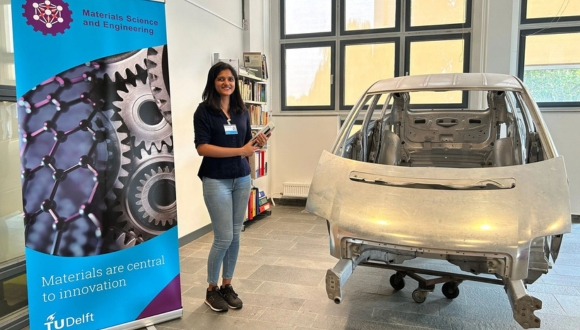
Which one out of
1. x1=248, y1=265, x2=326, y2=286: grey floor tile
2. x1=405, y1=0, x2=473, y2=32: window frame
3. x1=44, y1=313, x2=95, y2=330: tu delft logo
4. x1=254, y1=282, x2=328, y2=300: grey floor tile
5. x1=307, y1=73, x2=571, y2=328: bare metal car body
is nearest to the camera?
x1=307, y1=73, x2=571, y2=328: bare metal car body

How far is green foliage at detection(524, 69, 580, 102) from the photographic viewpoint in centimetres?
561

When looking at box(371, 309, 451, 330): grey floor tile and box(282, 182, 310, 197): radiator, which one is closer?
box(371, 309, 451, 330): grey floor tile

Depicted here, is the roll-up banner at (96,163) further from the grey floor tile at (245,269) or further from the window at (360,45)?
the window at (360,45)

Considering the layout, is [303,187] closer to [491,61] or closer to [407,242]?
[491,61]

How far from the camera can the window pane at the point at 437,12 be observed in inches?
235

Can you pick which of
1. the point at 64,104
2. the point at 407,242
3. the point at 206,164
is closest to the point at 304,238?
the point at 206,164

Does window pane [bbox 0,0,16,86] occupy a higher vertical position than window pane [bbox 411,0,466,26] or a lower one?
lower

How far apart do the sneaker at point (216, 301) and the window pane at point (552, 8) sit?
5.58 meters

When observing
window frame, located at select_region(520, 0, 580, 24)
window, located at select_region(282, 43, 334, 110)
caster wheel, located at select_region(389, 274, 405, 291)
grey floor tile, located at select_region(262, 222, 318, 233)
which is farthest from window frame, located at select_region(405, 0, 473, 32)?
caster wheel, located at select_region(389, 274, 405, 291)

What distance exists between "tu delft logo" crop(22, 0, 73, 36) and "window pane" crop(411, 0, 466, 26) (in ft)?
16.7

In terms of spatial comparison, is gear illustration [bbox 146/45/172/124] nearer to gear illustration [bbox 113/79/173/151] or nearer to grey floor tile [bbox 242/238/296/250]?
gear illustration [bbox 113/79/173/151]

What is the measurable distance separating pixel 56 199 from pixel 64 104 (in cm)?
54

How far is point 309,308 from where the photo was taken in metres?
2.94

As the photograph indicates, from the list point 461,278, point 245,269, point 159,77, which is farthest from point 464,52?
point 159,77
